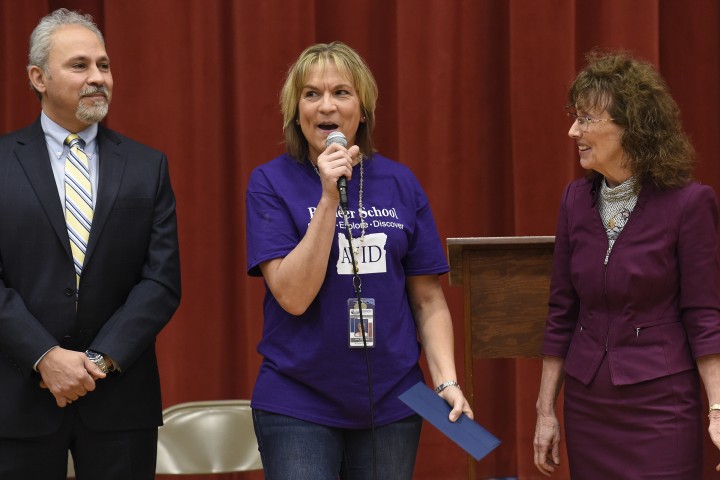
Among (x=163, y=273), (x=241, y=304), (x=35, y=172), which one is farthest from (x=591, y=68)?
(x=241, y=304)

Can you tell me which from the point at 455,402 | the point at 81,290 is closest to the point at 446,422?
the point at 455,402

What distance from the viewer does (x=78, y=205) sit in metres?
2.68

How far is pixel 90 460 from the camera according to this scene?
264 cm

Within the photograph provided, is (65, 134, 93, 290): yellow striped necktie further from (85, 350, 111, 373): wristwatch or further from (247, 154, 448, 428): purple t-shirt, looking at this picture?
(247, 154, 448, 428): purple t-shirt

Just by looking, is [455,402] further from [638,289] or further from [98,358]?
[98,358]

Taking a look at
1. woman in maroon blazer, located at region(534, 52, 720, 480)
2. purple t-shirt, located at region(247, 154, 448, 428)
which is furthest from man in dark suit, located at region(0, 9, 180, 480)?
woman in maroon blazer, located at region(534, 52, 720, 480)

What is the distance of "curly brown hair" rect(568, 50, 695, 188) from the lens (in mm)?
2539

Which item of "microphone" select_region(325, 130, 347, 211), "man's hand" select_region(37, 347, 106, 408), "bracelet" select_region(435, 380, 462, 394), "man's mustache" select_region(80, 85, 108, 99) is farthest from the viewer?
"man's mustache" select_region(80, 85, 108, 99)

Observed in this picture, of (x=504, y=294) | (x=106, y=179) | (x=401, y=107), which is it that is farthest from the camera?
(x=401, y=107)

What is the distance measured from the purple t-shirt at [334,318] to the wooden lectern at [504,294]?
63 cm

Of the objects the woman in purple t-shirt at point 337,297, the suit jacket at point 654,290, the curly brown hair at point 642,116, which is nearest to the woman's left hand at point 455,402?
the woman in purple t-shirt at point 337,297

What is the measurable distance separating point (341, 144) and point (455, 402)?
71 cm

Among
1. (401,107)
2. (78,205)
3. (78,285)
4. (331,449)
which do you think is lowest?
(331,449)

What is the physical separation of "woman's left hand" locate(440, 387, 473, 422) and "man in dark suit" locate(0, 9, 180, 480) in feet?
2.87
